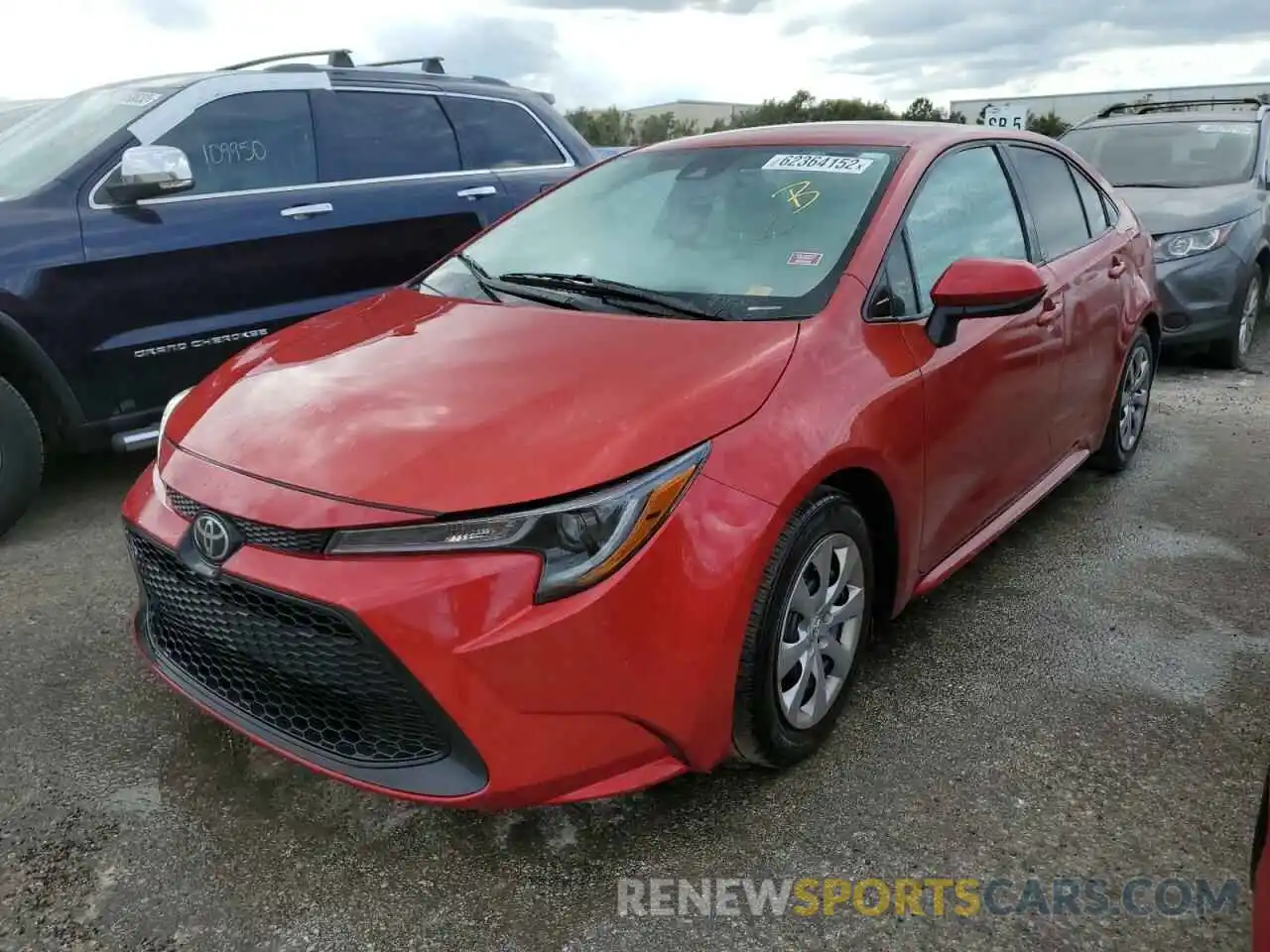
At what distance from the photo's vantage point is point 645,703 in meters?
2.04

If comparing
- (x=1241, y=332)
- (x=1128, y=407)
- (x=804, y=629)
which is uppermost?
(x=804, y=629)

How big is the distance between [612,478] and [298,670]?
0.74 metres

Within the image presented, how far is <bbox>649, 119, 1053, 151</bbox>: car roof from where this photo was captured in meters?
3.16

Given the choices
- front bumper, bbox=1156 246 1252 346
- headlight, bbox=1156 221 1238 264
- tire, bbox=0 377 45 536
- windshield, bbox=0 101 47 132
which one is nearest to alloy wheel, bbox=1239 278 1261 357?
front bumper, bbox=1156 246 1252 346

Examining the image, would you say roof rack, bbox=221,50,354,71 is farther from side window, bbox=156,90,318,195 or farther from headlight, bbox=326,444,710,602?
headlight, bbox=326,444,710,602

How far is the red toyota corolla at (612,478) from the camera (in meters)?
1.95

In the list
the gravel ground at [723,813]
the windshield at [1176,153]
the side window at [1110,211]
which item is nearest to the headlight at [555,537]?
the gravel ground at [723,813]

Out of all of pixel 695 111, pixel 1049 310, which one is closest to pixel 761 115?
pixel 695 111

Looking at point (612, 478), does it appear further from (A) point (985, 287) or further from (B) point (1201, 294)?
(B) point (1201, 294)

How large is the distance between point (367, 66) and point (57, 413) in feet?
7.96

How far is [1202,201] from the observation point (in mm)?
6742

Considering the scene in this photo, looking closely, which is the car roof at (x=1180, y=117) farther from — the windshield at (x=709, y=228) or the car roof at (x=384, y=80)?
the windshield at (x=709, y=228)

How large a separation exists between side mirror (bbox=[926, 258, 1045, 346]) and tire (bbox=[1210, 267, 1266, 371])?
4.68 m

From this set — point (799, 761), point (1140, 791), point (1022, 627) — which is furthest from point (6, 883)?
point (1022, 627)
